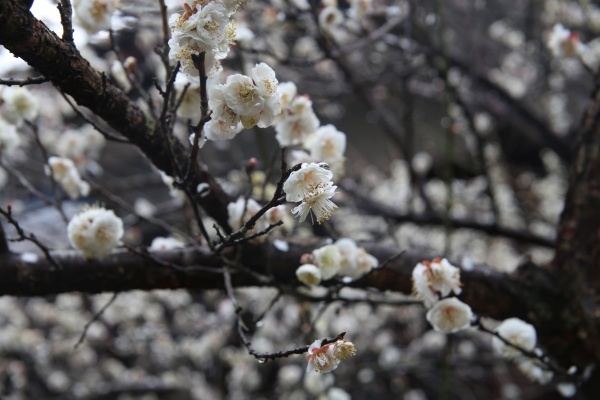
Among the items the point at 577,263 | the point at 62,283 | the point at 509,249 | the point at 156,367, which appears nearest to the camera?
the point at 62,283

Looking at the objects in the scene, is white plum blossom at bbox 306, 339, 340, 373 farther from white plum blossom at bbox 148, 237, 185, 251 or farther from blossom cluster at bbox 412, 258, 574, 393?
white plum blossom at bbox 148, 237, 185, 251

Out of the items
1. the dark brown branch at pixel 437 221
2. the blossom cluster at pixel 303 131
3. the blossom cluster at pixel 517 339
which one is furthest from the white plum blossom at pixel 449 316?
the dark brown branch at pixel 437 221

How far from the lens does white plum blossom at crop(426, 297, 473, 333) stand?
1438mm

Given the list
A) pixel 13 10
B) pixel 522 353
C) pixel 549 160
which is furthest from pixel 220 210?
pixel 549 160

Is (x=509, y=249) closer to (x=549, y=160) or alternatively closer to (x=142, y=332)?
(x=549, y=160)

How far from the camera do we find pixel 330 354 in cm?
96

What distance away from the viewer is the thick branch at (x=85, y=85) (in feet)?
3.14

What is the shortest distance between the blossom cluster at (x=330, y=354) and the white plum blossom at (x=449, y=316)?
561mm

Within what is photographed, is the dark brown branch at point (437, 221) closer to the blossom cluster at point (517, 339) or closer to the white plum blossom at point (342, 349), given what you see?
the blossom cluster at point (517, 339)

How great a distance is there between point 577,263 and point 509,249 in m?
4.14

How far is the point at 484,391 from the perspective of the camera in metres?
5.78

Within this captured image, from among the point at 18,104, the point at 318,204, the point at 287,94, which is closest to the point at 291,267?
the point at 287,94

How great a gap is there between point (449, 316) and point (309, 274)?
395 millimetres

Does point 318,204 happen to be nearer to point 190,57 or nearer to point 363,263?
point 190,57
